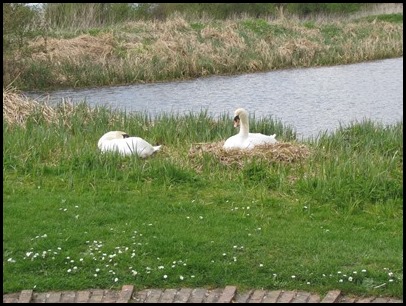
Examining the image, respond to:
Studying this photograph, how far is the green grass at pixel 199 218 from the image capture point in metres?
6.22

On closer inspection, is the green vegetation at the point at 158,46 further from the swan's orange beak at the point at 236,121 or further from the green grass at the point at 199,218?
the green grass at the point at 199,218

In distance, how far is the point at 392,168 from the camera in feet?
32.1

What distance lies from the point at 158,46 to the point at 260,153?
1887cm

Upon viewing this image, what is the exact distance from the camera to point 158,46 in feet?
94.9

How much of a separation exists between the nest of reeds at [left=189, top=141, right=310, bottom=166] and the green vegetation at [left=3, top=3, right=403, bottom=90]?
12.9 m

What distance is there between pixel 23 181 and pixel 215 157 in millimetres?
2524

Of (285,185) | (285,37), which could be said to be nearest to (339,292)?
(285,185)

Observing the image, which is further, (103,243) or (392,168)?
(392,168)

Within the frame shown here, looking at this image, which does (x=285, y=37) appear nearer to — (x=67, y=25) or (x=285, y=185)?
(x=67, y=25)

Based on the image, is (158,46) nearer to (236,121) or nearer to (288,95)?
(288,95)

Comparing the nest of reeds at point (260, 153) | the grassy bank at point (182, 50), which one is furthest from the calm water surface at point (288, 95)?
the nest of reeds at point (260, 153)

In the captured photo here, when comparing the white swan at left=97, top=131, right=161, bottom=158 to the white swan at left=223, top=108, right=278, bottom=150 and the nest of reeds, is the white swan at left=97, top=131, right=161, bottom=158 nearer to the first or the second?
the nest of reeds

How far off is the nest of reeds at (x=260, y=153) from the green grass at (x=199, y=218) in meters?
0.17

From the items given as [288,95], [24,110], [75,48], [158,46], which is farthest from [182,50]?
[24,110]
